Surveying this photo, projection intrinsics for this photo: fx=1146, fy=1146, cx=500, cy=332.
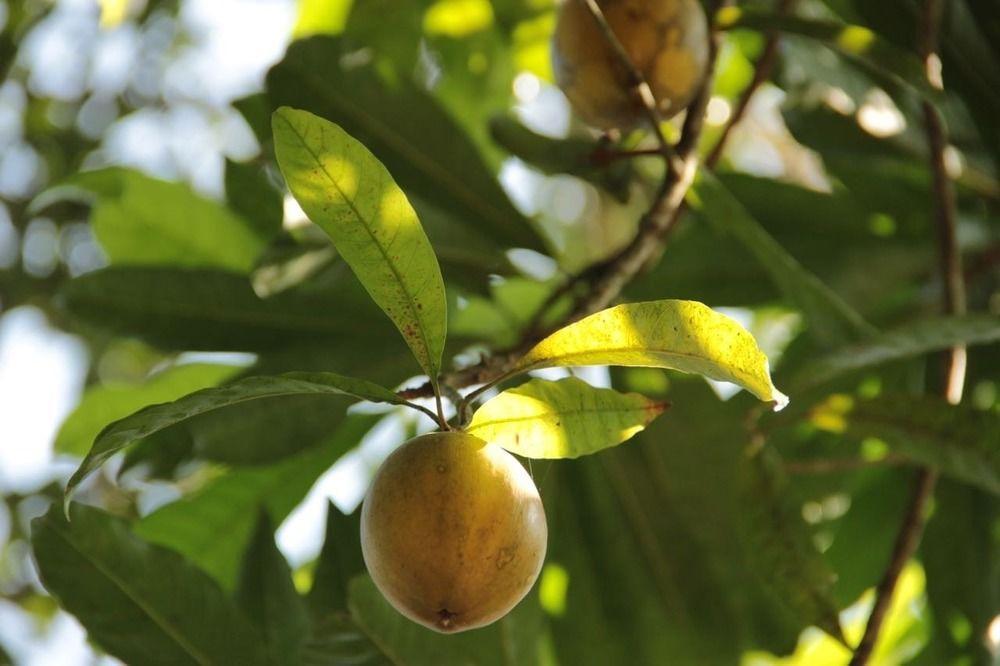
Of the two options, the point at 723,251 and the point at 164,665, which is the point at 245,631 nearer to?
the point at 164,665

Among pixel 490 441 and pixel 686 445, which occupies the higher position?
pixel 490 441

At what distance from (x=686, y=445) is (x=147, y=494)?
168 cm

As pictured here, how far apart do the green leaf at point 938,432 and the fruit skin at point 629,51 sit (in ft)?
1.31

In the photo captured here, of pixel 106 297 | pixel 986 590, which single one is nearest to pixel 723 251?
pixel 986 590

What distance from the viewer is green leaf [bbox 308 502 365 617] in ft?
3.86

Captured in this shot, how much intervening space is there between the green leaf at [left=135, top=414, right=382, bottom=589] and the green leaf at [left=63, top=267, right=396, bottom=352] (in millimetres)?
147

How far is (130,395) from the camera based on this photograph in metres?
1.61

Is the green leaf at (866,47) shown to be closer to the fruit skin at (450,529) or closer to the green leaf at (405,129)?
the green leaf at (405,129)

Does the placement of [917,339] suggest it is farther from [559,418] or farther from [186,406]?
[186,406]

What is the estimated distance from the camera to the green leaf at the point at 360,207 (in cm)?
76

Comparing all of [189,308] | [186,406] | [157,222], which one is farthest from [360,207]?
[157,222]

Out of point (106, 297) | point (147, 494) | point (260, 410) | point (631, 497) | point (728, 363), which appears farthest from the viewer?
point (147, 494)

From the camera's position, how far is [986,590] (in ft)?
4.77

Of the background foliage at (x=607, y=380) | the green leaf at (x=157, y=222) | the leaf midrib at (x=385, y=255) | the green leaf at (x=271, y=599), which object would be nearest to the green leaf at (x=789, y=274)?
the background foliage at (x=607, y=380)
